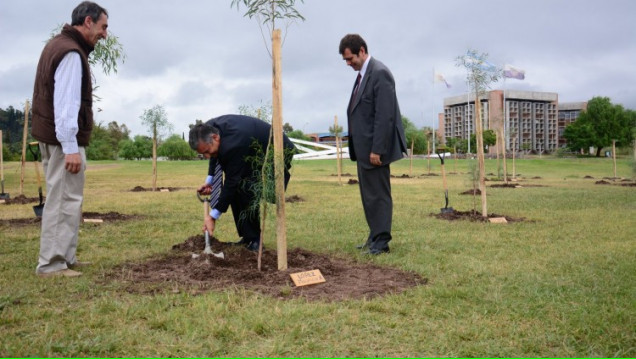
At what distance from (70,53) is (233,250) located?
2778mm

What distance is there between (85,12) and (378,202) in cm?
382

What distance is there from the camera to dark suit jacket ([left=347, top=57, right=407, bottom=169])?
6.02m

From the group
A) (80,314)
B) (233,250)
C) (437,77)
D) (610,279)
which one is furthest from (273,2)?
(437,77)

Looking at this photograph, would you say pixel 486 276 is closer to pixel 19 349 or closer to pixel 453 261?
pixel 453 261

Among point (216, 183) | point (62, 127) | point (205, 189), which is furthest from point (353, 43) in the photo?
point (62, 127)

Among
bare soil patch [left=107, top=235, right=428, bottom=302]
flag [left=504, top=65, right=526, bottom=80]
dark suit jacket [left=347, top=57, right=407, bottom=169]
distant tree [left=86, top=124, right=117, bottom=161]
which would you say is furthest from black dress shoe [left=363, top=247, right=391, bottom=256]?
distant tree [left=86, top=124, right=117, bottom=161]

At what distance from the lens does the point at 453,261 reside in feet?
19.0

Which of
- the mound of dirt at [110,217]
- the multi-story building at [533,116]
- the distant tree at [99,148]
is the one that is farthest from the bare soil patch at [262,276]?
the multi-story building at [533,116]

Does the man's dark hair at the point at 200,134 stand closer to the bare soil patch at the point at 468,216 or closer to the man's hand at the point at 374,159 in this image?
the man's hand at the point at 374,159

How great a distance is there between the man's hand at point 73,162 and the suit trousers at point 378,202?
315 cm

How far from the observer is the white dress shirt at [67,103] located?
4875 mm

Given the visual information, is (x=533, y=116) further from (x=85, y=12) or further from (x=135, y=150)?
(x=85, y=12)

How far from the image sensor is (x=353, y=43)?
6.15m

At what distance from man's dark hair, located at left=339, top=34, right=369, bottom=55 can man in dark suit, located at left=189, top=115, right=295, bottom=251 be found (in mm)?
1345
